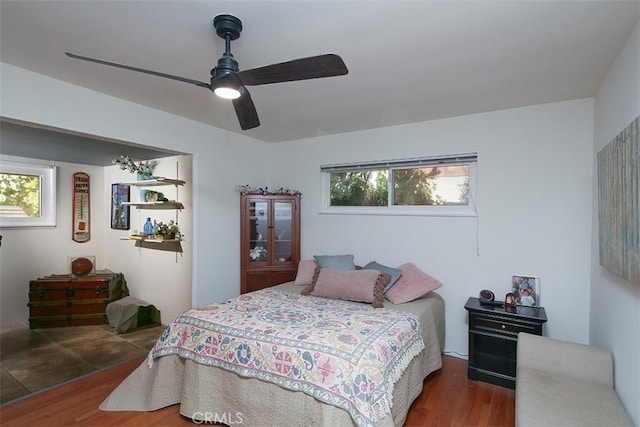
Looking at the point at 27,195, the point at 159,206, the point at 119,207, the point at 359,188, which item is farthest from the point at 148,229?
the point at 359,188

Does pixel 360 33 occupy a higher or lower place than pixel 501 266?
higher

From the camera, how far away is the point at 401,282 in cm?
305

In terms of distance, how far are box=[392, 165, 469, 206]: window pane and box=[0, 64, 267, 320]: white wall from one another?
6.12 feet

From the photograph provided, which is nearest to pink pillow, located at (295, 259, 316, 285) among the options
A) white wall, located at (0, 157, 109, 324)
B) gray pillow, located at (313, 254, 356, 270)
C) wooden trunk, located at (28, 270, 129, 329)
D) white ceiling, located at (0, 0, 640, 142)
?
gray pillow, located at (313, 254, 356, 270)

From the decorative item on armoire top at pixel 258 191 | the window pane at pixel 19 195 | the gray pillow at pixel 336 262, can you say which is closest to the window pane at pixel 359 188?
the decorative item on armoire top at pixel 258 191

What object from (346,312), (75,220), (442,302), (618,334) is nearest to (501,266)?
(442,302)

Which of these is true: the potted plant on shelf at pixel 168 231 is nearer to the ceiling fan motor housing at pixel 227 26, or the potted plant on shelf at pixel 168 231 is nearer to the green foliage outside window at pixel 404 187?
the green foliage outside window at pixel 404 187

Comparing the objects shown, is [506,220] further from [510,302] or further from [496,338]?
[496,338]

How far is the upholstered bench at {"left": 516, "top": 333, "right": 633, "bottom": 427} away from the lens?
62.7 inches

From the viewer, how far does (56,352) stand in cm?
333

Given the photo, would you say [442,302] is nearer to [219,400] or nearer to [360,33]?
[219,400]

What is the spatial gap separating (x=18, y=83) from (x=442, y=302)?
12.4 feet

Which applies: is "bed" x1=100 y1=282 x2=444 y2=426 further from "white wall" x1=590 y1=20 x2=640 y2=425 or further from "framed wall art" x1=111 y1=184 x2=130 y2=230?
"framed wall art" x1=111 y1=184 x2=130 y2=230

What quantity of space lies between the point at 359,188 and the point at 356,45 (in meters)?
2.15
